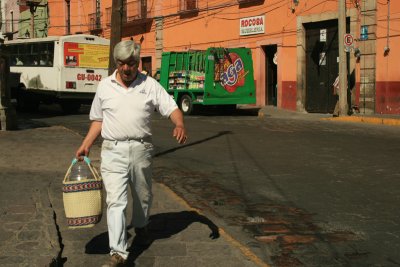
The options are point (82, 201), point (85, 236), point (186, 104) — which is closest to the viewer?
point (82, 201)

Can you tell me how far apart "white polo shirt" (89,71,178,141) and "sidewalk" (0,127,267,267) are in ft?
3.33

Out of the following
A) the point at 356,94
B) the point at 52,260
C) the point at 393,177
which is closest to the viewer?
the point at 52,260

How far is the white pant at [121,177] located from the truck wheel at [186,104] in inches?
670

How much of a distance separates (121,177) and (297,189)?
12.1ft

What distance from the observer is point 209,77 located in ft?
68.8

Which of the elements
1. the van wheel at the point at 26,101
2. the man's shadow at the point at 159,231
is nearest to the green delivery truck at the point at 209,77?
the van wheel at the point at 26,101

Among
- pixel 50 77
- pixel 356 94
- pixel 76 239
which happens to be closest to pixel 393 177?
pixel 76 239

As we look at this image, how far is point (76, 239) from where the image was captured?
16.5ft

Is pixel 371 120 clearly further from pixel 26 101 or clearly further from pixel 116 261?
pixel 116 261

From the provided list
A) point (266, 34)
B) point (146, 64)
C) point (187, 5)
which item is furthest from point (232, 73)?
point (146, 64)

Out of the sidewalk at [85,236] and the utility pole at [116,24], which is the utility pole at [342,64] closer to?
the utility pole at [116,24]

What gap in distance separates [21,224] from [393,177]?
17.7 feet

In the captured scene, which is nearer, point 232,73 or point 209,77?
point 209,77

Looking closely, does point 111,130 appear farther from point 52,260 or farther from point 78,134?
point 78,134
